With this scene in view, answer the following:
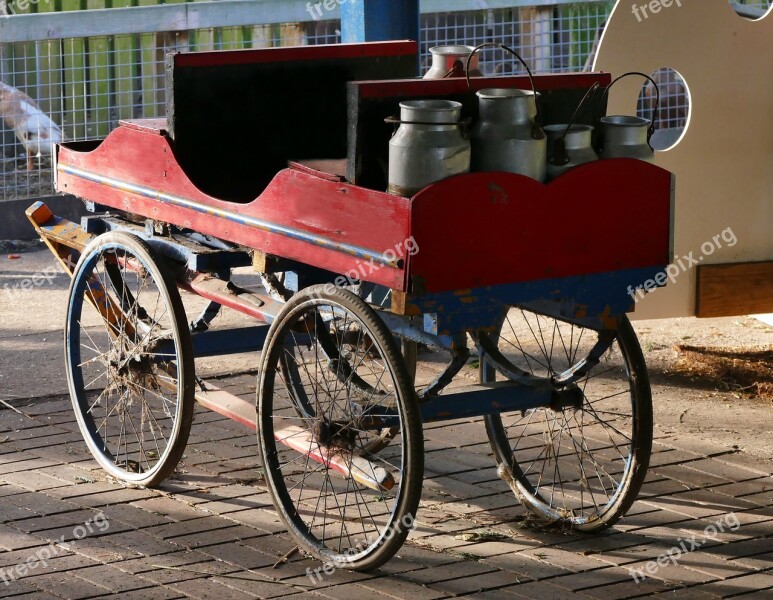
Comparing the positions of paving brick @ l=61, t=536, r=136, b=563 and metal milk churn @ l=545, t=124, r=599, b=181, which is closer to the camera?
metal milk churn @ l=545, t=124, r=599, b=181

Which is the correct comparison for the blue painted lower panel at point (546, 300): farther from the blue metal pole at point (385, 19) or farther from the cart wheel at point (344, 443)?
the blue metal pole at point (385, 19)

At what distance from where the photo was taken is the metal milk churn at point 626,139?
4023 mm

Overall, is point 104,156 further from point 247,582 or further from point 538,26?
point 538,26

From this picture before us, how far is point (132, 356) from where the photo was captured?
4.84m

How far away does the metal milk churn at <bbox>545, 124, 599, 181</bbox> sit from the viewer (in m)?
3.90

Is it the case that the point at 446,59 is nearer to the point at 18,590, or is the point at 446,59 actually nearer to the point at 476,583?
the point at 476,583

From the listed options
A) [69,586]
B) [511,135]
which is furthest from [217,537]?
[511,135]

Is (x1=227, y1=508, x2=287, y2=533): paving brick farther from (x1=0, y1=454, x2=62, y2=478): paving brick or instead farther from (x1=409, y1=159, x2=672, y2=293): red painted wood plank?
(x1=409, y1=159, x2=672, y2=293): red painted wood plank

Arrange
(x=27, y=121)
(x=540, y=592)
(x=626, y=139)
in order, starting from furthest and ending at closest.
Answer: (x=27, y=121) → (x=626, y=139) → (x=540, y=592)

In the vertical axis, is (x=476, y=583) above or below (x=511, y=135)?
below

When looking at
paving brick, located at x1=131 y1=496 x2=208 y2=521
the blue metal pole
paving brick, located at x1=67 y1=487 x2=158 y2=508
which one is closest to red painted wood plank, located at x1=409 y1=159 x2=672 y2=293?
paving brick, located at x1=131 y1=496 x2=208 y2=521

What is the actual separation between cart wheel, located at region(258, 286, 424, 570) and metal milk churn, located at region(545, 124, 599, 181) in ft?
2.24

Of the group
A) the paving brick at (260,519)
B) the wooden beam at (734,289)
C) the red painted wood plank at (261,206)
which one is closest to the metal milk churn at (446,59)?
the red painted wood plank at (261,206)

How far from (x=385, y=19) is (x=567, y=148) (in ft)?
8.28
